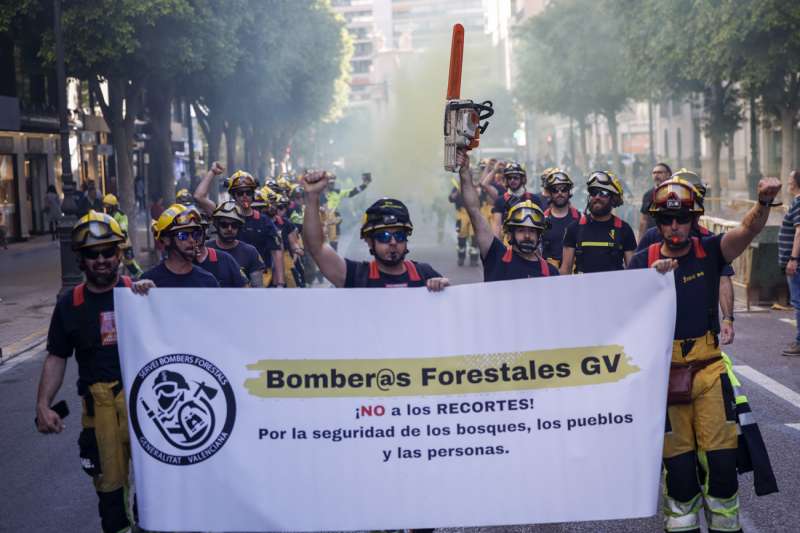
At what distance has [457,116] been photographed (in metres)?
6.66

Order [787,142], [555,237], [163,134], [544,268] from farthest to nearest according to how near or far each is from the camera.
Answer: [787,142] → [163,134] → [555,237] → [544,268]

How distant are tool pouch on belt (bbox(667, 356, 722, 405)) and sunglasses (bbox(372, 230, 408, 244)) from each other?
5.06ft

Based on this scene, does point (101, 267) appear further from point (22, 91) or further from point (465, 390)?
point (22, 91)

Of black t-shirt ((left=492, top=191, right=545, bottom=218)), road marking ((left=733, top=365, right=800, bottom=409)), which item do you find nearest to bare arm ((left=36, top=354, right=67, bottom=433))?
road marking ((left=733, top=365, right=800, bottom=409))

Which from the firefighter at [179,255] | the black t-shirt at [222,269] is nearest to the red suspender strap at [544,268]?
the black t-shirt at [222,269]

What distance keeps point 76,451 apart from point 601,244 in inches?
178

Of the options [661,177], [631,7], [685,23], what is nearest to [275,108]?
[631,7]

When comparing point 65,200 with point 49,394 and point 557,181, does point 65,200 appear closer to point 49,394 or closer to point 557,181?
point 557,181

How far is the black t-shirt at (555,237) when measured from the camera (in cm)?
1138

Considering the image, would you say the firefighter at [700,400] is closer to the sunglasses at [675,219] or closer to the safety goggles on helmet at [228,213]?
the sunglasses at [675,219]

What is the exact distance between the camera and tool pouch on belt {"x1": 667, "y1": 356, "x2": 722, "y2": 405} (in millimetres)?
6047

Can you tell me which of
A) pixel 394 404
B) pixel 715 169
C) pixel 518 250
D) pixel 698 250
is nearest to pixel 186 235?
pixel 394 404

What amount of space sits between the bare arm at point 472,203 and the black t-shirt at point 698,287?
45.5 inches

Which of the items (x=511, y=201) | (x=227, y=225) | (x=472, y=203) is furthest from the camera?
(x=511, y=201)
